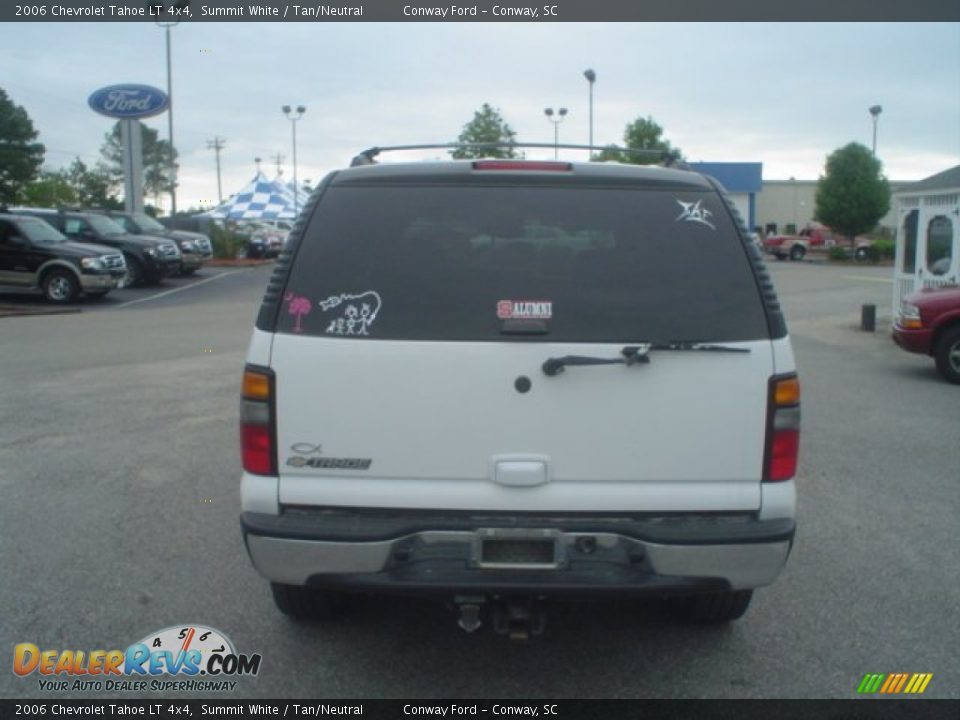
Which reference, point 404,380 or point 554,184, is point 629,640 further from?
point 554,184

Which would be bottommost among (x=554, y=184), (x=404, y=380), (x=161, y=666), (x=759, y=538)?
(x=161, y=666)

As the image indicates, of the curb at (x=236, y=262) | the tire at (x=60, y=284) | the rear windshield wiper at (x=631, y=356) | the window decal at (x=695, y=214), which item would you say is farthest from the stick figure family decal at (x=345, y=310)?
the curb at (x=236, y=262)

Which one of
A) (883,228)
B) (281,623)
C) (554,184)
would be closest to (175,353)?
(281,623)

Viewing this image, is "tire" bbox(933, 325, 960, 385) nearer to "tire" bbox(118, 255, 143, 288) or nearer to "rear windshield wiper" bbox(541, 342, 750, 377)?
"rear windshield wiper" bbox(541, 342, 750, 377)

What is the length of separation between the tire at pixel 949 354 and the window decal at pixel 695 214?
353 inches

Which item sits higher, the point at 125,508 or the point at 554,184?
the point at 554,184

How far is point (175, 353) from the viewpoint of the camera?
1310 centimetres

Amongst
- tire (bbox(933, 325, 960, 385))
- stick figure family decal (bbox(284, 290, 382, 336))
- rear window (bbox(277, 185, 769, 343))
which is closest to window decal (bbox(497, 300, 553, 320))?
rear window (bbox(277, 185, 769, 343))

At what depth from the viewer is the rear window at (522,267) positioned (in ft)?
11.5

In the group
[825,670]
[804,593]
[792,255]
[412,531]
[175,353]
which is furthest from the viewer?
[792,255]

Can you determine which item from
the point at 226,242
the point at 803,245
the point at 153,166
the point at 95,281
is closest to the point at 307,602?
the point at 95,281

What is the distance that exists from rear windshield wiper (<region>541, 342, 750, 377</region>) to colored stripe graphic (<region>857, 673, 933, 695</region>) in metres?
1.52

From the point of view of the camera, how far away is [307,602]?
4258mm

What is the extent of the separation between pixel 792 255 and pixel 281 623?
49.6 m
